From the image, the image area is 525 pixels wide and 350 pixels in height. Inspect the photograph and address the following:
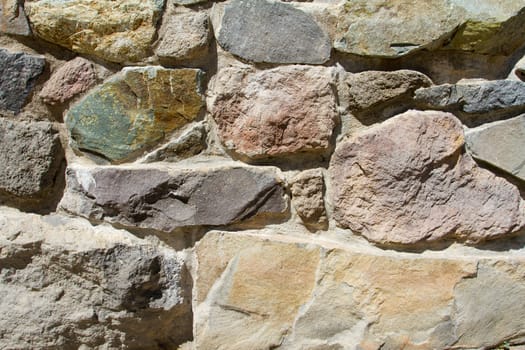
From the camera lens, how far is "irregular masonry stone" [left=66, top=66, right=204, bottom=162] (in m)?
1.13

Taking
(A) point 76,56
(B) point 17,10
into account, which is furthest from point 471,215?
(B) point 17,10

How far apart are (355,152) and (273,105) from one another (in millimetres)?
195

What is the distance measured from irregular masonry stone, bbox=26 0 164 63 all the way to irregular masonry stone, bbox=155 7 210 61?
0.03m

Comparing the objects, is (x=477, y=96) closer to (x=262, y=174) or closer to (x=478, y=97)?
(x=478, y=97)

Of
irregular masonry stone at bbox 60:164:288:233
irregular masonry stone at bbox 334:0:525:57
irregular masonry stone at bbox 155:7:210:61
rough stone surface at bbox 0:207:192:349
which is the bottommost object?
rough stone surface at bbox 0:207:192:349

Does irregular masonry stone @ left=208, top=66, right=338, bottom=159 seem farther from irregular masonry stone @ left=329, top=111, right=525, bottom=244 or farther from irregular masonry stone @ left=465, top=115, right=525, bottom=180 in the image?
irregular masonry stone @ left=465, top=115, right=525, bottom=180

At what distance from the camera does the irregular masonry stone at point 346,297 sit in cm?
108

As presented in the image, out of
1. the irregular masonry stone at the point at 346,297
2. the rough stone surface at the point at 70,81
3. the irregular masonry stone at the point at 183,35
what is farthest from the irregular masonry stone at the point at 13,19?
the irregular masonry stone at the point at 346,297

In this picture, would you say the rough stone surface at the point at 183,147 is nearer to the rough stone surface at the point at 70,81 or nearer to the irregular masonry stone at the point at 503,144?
the rough stone surface at the point at 70,81

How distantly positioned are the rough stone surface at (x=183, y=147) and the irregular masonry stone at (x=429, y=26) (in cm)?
35

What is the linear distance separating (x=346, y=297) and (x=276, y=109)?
16.3 inches

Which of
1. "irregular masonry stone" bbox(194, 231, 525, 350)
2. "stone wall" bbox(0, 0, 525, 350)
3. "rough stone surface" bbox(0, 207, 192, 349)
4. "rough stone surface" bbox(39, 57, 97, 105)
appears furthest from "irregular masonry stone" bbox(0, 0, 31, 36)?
"irregular masonry stone" bbox(194, 231, 525, 350)

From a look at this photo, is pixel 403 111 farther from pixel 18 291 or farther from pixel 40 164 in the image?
pixel 18 291

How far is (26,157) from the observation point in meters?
1.16
